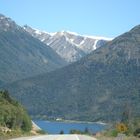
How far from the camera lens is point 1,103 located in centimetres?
11412

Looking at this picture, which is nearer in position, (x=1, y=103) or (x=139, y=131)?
(x=139, y=131)

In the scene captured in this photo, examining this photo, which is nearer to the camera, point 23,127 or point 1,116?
point 1,116

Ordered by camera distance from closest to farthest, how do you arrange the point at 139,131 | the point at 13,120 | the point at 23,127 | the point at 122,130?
the point at 139,131 < the point at 122,130 < the point at 13,120 < the point at 23,127

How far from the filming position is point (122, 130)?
98875mm

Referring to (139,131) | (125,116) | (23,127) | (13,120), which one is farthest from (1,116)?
(125,116)

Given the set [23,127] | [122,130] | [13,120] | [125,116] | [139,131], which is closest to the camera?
[139,131]

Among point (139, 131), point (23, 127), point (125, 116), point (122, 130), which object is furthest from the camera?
point (125, 116)

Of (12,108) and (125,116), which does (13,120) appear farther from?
(125,116)

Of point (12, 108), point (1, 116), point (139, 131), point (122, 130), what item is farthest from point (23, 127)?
point (139, 131)

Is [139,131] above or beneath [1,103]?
beneath

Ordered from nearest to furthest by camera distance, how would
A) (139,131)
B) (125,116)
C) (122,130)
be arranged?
1. (139,131)
2. (122,130)
3. (125,116)

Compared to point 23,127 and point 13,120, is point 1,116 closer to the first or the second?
point 13,120

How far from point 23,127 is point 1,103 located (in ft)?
35.9

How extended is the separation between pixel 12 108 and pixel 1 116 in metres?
10.2
